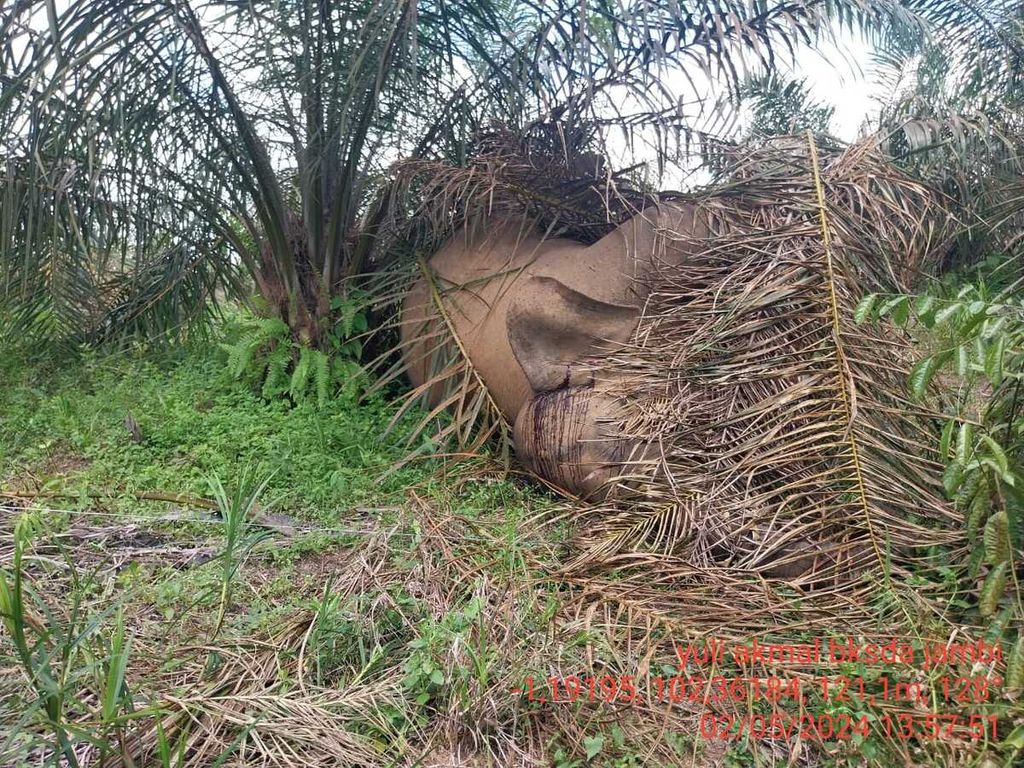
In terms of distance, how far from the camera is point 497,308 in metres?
A: 3.87

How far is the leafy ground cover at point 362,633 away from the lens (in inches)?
72.4

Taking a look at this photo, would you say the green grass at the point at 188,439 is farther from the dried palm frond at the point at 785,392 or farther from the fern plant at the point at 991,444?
the fern plant at the point at 991,444

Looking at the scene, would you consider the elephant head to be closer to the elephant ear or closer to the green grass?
the elephant ear

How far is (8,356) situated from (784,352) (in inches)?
174

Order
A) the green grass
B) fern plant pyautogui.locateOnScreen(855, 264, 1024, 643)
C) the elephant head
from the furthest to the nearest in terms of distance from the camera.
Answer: the green grass
the elephant head
fern plant pyautogui.locateOnScreen(855, 264, 1024, 643)

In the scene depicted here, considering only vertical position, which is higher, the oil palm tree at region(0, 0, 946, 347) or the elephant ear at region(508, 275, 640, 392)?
the oil palm tree at region(0, 0, 946, 347)

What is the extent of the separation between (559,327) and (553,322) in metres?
0.03

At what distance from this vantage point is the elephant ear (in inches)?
139

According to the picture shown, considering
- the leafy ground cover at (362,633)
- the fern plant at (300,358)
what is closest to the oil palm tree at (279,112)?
the fern plant at (300,358)

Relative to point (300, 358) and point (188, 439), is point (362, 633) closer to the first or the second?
point (188, 439)

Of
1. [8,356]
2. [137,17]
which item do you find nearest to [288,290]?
[137,17]

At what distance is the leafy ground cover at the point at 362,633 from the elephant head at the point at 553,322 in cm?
26

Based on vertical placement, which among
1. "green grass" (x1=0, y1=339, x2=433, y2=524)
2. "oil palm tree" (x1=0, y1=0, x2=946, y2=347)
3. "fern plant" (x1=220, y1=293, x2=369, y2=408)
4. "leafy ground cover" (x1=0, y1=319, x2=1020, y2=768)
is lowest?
"leafy ground cover" (x1=0, y1=319, x2=1020, y2=768)

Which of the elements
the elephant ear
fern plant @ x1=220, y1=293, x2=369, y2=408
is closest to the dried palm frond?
the elephant ear
